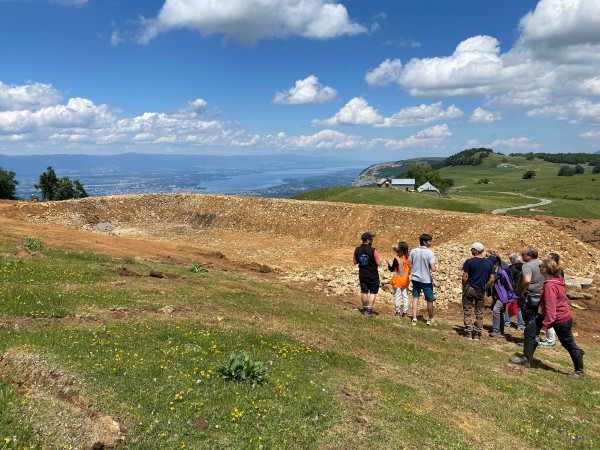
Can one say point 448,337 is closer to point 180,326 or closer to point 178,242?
point 180,326

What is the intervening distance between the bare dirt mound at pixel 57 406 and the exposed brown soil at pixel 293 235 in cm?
1250

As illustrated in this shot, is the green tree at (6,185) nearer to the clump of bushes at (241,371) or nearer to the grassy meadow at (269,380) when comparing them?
the grassy meadow at (269,380)

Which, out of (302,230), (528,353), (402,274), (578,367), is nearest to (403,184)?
(302,230)

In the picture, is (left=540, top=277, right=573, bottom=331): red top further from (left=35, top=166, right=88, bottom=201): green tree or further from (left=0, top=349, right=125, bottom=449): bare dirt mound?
(left=35, top=166, right=88, bottom=201): green tree

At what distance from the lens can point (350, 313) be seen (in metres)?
13.3

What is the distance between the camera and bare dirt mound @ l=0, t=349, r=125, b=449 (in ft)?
13.8

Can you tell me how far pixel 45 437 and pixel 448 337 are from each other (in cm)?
1120

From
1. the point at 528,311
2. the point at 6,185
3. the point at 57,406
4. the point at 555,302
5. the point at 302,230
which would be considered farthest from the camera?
the point at 6,185

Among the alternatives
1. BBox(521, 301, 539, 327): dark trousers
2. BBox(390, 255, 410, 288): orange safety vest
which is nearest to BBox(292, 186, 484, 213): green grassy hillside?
BBox(390, 255, 410, 288): orange safety vest

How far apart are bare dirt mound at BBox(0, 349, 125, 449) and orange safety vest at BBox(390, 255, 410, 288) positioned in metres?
10.2

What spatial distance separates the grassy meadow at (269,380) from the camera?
499 cm

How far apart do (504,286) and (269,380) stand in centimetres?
977

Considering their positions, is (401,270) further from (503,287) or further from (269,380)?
(269,380)

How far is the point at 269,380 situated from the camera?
647 centimetres
